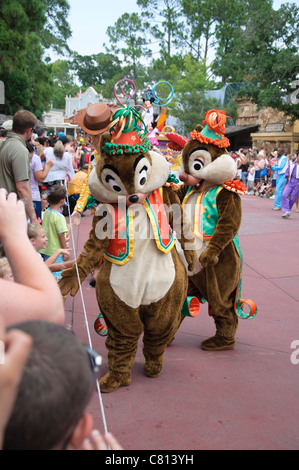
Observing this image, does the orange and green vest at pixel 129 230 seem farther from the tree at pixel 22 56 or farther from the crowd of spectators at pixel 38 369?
the tree at pixel 22 56

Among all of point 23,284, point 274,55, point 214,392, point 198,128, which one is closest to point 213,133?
point 198,128

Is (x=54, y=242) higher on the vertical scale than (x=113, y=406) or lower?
higher

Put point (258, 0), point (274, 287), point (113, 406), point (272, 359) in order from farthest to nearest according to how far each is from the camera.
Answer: point (258, 0) → point (274, 287) → point (272, 359) → point (113, 406)

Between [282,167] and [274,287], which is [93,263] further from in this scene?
[282,167]

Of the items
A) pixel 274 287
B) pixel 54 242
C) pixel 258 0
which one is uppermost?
pixel 258 0

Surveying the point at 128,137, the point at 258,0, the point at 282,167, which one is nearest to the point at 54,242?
the point at 128,137

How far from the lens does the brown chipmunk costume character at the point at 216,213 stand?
405 centimetres

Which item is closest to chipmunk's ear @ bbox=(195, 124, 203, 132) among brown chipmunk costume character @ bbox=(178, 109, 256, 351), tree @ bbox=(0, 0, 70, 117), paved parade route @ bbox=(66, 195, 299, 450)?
brown chipmunk costume character @ bbox=(178, 109, 256, 351)

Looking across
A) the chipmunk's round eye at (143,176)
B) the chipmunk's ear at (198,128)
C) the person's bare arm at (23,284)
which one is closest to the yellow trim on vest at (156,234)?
the chipmunk's round eye at (143,176)

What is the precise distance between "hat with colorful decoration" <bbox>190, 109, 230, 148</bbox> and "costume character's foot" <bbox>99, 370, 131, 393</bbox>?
1.97 meters

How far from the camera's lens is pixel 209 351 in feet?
14.0

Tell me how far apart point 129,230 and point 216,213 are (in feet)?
3.39

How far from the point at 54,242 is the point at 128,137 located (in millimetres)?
2182

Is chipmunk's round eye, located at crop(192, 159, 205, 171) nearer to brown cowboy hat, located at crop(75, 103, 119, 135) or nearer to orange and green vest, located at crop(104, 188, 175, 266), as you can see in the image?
orange and green vest, located at crop(104, 188, 175, 266)
